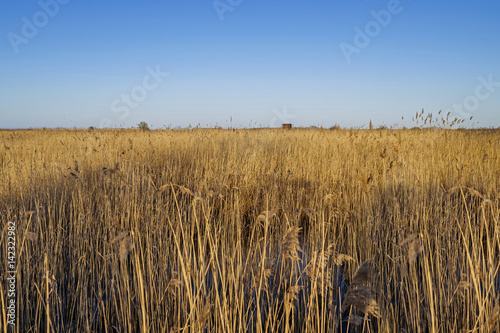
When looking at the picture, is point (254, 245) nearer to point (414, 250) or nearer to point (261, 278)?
point (261, 278)

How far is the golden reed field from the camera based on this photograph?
157 cm

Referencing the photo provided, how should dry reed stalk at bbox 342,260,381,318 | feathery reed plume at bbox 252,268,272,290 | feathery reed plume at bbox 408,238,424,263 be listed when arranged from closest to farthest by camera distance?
dry reed stalk at bbox 342,260,381,318, feathery reed plume at bbox 408,238,424,263, feathery reed plume at bbox 252,268,272,290

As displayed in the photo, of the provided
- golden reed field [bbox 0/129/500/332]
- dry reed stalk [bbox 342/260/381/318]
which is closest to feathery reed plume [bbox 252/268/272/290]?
golden reed field [bbox 0/129/500/332]

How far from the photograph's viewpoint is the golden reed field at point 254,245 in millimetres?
1569

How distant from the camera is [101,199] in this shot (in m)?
3.73

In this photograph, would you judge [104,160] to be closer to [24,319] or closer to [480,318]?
[24,319]

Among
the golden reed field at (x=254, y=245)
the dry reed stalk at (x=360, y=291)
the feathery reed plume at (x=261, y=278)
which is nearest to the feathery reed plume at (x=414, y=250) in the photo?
the golden reed field at (x=254, y=245)

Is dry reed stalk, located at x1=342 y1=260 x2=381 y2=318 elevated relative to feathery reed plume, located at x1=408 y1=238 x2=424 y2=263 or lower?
lower

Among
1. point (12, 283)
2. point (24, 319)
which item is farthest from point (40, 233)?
point (24, 319)

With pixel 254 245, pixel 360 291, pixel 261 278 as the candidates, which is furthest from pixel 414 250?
pixel 254 245

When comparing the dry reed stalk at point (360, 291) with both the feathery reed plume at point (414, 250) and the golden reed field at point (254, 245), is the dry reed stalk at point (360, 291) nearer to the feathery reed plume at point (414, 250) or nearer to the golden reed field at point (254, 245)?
the golden reed field at point (254, 245)

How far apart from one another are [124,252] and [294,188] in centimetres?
372

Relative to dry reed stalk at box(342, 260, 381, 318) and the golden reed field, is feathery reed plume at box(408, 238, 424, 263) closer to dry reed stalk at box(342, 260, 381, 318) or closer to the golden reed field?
the golden reed field

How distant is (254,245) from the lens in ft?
9.06
